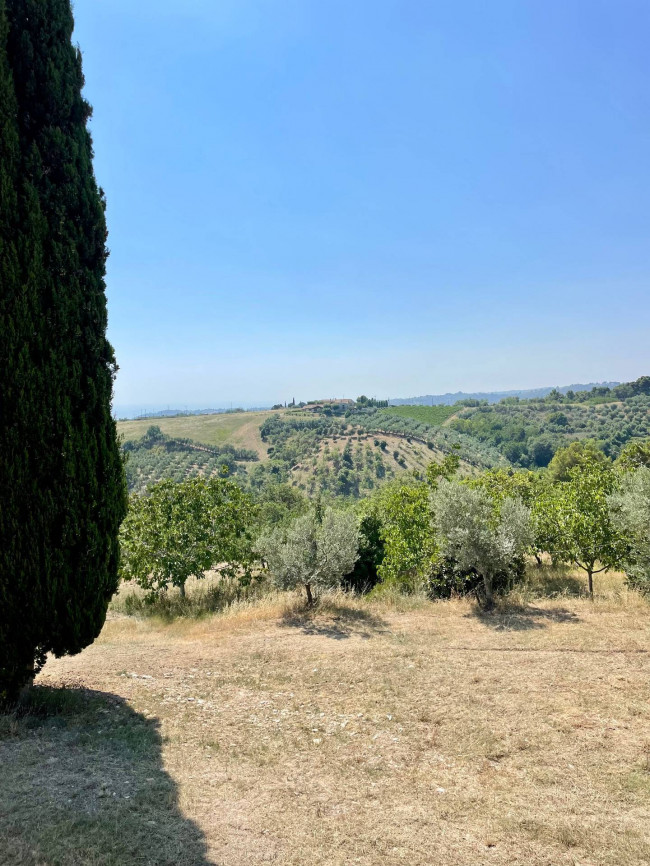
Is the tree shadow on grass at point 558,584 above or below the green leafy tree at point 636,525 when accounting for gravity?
below

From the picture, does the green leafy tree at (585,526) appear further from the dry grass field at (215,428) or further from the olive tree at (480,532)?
the dry grass field at (215,428)

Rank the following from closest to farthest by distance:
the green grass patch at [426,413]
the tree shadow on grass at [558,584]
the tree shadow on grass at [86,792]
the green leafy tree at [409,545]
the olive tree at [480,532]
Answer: the tree shadow on grass at [86,792]
the olive tree at [480,532]
the tree shadow on grass at [558,584]
the green leafy tree at [409,545]
the green grass patch at [426,413]

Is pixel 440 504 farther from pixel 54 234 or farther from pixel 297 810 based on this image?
pixel 54 234

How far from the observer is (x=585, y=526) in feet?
41.5

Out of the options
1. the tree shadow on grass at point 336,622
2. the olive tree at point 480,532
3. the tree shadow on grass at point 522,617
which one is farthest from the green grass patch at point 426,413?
the tree shadow on grass at point 336,622

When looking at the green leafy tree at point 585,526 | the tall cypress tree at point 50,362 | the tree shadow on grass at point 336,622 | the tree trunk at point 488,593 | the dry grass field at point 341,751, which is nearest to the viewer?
the dry grass field at point 341,751

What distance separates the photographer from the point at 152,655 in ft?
29.0

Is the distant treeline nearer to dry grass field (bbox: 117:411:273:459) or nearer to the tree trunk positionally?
dry grass field (bbox: 117:411:273:459)

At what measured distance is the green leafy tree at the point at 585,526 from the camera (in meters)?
12.4

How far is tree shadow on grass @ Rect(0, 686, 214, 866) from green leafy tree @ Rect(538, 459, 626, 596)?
11.5 m

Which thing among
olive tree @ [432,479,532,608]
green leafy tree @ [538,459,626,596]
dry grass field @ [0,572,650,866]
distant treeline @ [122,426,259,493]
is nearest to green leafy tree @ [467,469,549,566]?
green leafy tree @ [538,459,626,596]

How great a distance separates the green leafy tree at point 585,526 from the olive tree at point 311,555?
240 inches

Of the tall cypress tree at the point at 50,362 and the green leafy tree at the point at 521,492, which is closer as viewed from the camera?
the tall cypress tree at the point at 50,362

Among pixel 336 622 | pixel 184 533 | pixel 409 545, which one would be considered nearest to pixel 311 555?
pixel 336 622
